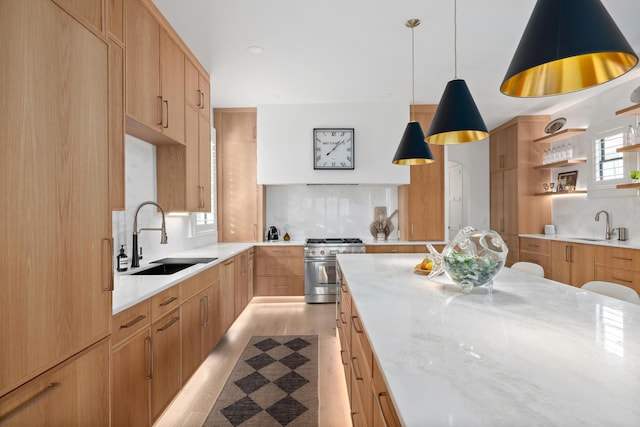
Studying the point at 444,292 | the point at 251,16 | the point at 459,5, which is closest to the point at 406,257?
the point at 444,292

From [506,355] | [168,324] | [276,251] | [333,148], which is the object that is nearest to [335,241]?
[276,251]

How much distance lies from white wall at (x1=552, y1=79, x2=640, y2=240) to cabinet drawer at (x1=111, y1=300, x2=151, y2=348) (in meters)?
4.90

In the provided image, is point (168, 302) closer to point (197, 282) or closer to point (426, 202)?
point (197, 282)

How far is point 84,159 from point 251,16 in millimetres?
1870

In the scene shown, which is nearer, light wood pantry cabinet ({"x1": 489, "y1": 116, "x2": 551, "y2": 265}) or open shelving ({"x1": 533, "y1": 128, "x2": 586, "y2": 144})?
open shelving ({"x1": 533, "y1": 128, "x2": 586, "y2": 144})

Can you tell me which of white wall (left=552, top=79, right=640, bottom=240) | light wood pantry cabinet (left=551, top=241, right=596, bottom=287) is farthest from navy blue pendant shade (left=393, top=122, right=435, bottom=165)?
white wall (left=552, top=79, right=640, bottom=240)

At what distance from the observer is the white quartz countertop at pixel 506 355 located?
0.64 m

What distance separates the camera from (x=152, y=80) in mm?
2348

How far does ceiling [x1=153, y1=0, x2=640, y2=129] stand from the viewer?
245cm

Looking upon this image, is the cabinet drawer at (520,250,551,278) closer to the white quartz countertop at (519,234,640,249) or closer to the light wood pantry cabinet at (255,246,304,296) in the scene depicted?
the white quartz countertop at (519,234,640,249)

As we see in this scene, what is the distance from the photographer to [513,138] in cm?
527

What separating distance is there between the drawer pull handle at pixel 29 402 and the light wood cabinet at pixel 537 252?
520 cm

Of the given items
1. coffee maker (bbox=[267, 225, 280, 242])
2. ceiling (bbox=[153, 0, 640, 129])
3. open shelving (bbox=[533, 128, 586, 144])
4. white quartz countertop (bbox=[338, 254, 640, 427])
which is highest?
ceiling (bbox=[153, 0, 640, 129])

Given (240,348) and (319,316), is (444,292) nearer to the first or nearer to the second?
(240,348)
